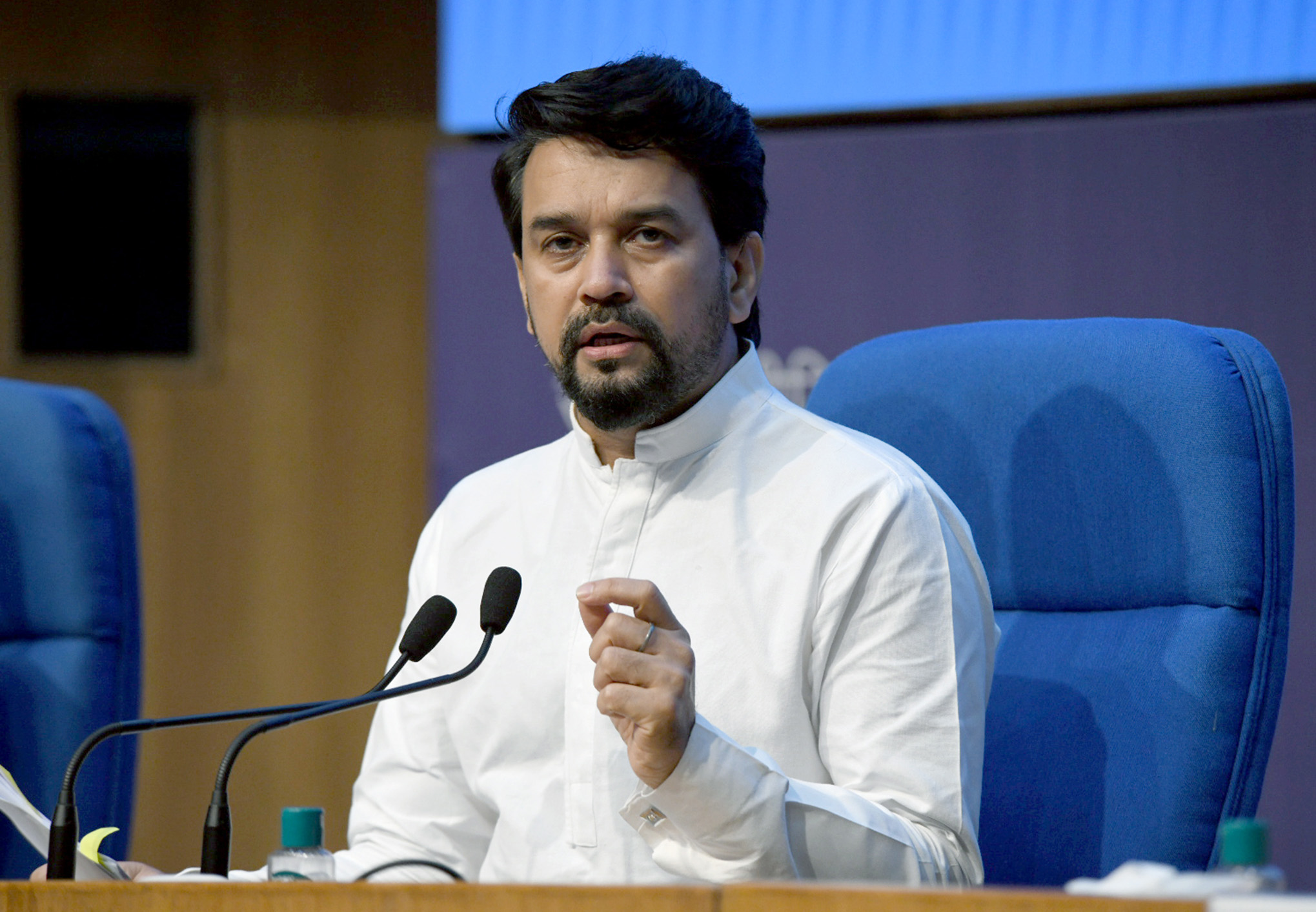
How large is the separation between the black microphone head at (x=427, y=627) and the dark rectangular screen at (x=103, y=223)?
2.18 m

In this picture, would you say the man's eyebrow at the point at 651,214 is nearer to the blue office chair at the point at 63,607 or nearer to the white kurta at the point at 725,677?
the white kurta at the point at 725,677

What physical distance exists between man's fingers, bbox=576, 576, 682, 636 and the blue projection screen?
4.49ft

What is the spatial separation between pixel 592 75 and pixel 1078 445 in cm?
65

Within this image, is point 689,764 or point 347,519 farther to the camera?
point 347,519

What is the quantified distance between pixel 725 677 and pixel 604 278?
0.42 metres

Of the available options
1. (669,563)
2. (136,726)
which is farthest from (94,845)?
(669,563)

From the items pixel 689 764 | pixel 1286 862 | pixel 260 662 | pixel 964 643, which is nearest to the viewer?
pixel 689 764

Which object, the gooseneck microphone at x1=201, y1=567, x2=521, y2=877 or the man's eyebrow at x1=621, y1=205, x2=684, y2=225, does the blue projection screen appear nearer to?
the man's eyebrow at x1=621, y1=205, x2=684, y2=225

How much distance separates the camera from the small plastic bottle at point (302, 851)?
88cm

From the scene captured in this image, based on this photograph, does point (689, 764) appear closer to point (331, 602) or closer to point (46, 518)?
point (46, 518)

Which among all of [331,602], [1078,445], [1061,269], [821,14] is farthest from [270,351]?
[1078,445]

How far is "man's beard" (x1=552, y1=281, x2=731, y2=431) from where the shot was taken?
4.60 ft

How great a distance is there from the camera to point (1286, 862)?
6.80 feet

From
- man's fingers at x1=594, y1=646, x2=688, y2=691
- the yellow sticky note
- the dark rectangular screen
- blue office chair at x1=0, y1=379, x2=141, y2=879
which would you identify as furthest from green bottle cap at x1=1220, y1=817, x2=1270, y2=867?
the dark rectangular screen
